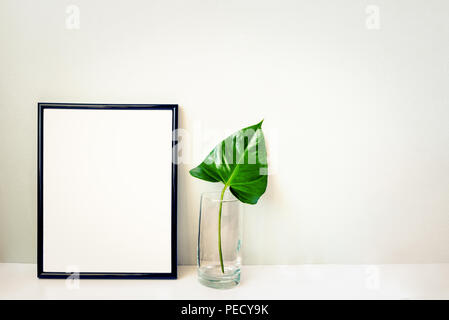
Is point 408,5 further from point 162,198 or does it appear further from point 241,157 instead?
point 162,198

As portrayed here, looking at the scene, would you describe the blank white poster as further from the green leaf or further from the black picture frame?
the green leaf

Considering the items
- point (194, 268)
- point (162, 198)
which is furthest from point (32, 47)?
point (194, 268)

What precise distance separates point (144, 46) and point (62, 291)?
653 mm

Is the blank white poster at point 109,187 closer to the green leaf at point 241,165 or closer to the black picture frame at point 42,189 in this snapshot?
the black picture frame at point 42,189

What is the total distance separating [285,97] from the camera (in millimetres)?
881

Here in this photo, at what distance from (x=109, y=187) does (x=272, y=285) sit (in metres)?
0.49

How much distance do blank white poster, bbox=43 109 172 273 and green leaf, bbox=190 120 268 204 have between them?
0.38ft

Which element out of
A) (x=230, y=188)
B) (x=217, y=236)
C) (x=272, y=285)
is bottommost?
(x=272, y=285)

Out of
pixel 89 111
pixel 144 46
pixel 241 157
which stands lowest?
pixel 241 157

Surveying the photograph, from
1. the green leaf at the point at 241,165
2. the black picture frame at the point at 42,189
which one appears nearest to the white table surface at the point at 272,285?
the black picture frame at the point at 42,189

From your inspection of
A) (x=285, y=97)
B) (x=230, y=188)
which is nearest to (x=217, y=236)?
(x=230, y=188)

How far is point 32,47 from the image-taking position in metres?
0.86

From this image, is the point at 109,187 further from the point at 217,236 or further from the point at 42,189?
the point at 217,236
